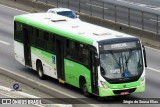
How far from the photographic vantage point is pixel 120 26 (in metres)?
42.3

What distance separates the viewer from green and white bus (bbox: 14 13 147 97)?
25.9 meters

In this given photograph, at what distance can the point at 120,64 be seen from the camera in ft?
85.5

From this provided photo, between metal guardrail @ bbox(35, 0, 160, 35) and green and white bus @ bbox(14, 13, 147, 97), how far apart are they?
1075 cm

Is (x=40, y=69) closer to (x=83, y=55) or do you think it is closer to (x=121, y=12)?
(x=83, y=55)

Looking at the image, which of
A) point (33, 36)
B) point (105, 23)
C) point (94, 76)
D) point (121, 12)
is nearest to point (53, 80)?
point (33, 36)

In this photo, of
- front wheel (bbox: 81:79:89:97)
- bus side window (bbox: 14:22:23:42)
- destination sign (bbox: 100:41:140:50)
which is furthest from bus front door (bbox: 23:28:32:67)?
destination sign (bbox: 100:41:140:50)

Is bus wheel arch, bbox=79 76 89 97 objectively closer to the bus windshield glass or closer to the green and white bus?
the green and white bus

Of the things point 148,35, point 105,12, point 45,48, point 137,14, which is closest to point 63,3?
point 105,12

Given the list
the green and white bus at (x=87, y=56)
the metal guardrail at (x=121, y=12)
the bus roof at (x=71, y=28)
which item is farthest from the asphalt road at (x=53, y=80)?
the metal guardrail at (x=121, y=12)

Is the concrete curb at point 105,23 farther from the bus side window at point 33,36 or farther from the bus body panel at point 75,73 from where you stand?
the bus body panel at point 75,73

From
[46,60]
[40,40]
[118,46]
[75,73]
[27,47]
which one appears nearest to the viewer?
[118,46]

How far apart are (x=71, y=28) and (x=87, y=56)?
2.48m

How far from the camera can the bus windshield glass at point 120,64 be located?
2594 cm

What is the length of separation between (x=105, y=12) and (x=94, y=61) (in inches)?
866
